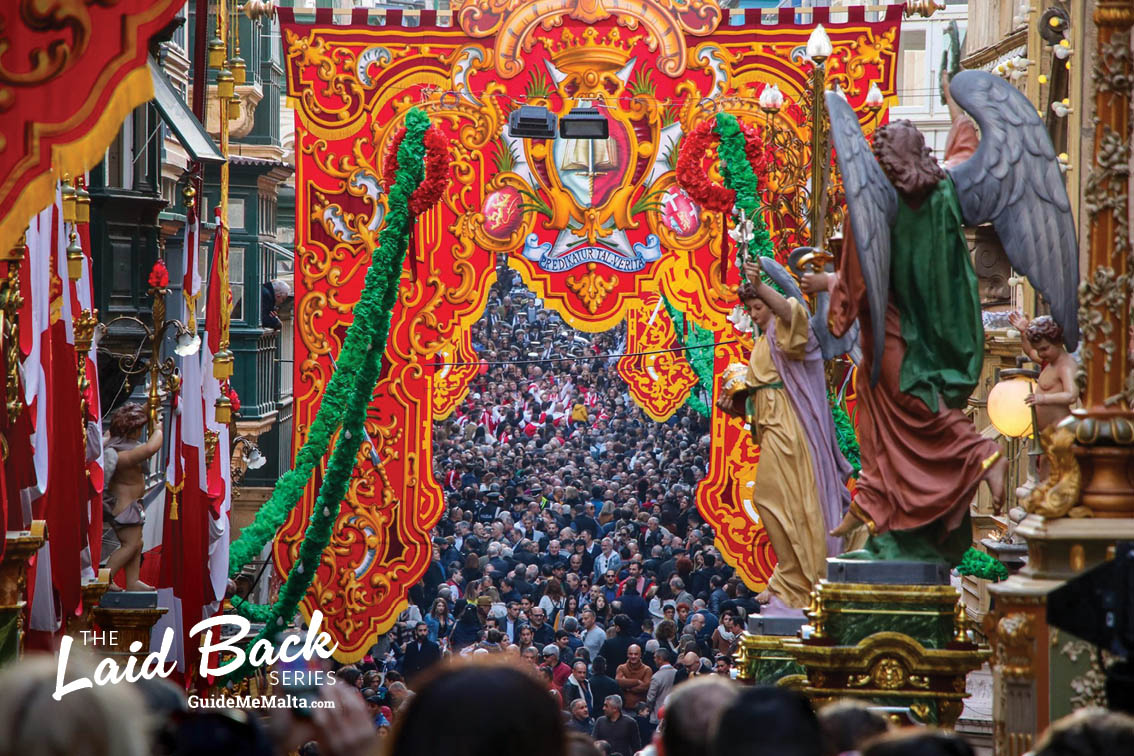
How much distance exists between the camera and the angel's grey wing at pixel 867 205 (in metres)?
7.80

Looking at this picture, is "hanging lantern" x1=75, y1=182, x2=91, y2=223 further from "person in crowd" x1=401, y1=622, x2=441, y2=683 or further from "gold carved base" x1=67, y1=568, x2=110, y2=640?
"person in crowd" x1=401, y1=622, x2=441, y2=683

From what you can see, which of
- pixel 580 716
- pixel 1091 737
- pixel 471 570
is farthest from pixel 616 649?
pixel 1091 737

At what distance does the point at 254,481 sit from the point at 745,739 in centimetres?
2728

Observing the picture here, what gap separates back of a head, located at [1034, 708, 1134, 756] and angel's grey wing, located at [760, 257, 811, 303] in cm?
642

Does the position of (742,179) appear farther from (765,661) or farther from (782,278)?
(765,661)

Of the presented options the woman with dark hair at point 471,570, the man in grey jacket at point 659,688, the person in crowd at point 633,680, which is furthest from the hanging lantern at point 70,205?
the woman with dark hair at point 471,570

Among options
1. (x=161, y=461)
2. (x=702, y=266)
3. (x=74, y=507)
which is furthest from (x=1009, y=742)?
(x=161, y=461)

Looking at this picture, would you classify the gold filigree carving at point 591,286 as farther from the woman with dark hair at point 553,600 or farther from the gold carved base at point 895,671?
the gold carved base at point 895,671

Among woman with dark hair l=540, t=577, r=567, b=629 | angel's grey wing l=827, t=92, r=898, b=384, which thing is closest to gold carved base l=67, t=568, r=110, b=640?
angel's grey wing l=827, t=92, r=898, b=384

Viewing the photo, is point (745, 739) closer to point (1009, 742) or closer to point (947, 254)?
point (1009, 742)

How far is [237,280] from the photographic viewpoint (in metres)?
30.5

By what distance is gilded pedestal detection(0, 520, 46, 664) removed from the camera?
7.83m

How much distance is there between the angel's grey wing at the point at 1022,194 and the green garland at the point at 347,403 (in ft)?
22.6

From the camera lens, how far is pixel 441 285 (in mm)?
16484
